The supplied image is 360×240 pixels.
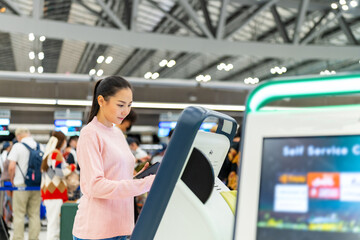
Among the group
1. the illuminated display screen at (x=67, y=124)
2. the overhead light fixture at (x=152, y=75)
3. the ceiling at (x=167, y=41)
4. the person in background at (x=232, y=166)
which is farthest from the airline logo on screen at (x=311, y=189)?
the overhead light fixture at (x=152, y=75)

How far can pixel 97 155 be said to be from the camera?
2242 millimetres

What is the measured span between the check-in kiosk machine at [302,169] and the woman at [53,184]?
5.63 metres

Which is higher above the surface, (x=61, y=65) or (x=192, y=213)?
(x=61, y=65)

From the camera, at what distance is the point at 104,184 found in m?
2.17

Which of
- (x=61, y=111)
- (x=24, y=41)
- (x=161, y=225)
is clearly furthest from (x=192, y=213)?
(x=24, y=41)

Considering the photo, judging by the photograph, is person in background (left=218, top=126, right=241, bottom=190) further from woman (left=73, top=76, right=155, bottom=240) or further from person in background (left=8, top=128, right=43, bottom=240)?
woman (left=73, top=76, right=155, bottom=240)

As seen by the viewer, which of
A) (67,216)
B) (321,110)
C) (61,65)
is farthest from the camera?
(61,65)

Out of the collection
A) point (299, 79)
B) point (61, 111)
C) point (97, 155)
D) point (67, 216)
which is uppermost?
point (61, 111)

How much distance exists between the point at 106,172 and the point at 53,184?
4.56 m

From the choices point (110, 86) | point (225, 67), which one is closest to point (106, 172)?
point (110, 86)

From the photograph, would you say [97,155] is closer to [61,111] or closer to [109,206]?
[109,206]

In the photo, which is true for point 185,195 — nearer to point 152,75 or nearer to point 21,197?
point 21,197

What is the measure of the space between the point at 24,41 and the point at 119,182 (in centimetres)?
1697

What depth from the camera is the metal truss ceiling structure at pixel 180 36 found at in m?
10.6
